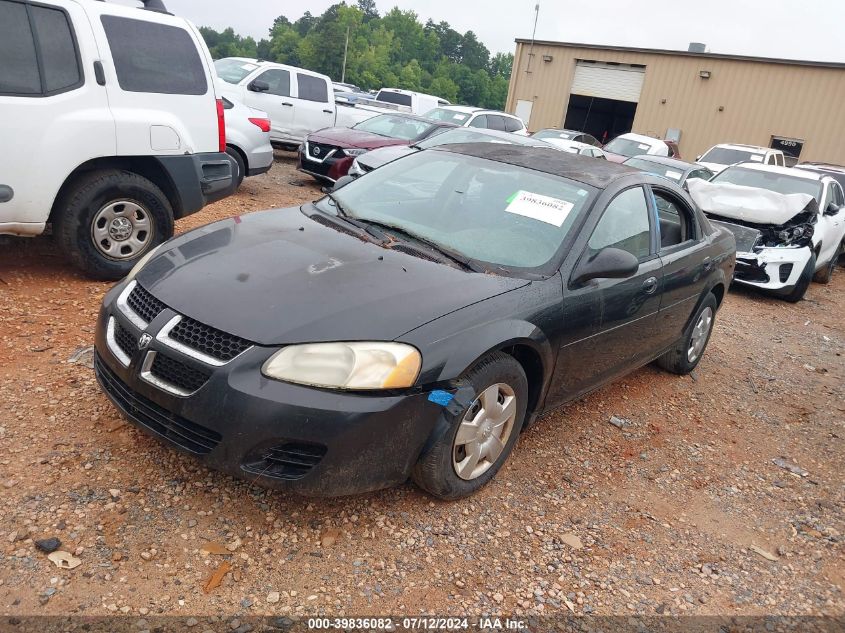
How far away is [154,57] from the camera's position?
5.08 m

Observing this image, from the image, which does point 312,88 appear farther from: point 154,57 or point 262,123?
point 154,57

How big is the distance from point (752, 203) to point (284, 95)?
332 inches

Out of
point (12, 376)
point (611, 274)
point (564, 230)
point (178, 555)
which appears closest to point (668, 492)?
point (611, 274)

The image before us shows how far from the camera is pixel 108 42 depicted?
4.77 metres

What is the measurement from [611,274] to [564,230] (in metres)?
0.36

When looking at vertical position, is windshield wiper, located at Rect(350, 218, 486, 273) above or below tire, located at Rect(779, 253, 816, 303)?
above

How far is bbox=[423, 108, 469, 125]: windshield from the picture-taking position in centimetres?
1459

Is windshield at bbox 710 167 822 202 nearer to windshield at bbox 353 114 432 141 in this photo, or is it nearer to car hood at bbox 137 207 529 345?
windshield at bbox 353 114 432 141

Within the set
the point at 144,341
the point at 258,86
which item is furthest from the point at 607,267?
the point at 258,86

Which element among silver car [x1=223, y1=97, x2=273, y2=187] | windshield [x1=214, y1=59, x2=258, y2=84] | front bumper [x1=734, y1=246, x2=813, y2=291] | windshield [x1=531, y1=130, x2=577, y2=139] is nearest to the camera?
silver car [x1=223, y1=97, x2=273, y2=187]

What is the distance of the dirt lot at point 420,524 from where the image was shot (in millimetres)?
2412

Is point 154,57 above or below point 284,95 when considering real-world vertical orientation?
above

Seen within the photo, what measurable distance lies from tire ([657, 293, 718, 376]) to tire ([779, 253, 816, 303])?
4.06m

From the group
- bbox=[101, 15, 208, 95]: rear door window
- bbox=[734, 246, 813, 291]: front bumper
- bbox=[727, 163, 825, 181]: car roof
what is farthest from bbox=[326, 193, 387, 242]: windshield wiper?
bbox=[727, 163, 825, 181]: car roof
